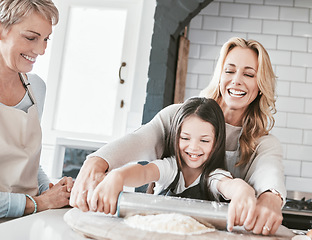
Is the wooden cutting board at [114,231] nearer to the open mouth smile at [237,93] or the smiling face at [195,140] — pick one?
the smiling face at [195,140]

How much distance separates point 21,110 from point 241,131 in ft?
2.34

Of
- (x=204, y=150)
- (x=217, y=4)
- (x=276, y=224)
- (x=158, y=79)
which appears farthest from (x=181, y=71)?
(x=276, y=224)

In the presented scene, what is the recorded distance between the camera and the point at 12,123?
111 centimetres

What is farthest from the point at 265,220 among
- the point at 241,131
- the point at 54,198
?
the point at 54,198

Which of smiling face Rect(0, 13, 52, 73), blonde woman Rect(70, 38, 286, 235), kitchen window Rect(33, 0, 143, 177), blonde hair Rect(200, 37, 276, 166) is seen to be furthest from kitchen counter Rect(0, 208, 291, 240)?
kitchen window Rect(33, 0, 143, 177)

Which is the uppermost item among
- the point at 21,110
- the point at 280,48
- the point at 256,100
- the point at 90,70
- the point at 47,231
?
the point at 280,48

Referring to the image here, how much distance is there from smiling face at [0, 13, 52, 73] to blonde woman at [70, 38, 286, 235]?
44 centimetres

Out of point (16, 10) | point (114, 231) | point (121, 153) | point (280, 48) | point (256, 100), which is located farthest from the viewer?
point (280, 48)

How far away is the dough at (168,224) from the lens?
706mm

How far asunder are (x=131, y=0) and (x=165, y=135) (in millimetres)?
2231

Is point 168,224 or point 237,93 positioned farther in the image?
point 237,93

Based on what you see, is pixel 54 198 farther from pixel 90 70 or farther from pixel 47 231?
pixel 90 70

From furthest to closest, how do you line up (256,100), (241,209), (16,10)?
(256,100), (16,10), (241,209)

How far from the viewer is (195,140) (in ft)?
3.32
